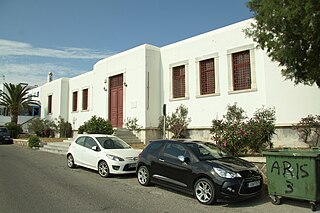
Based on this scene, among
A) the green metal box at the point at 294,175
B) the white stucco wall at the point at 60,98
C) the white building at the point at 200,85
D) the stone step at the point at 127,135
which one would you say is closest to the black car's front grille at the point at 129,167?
the green metal box at the point at 294,175

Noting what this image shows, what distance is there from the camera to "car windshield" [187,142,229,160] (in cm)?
769

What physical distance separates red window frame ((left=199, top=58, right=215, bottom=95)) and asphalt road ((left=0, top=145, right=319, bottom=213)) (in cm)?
917

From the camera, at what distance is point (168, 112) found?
64.1ft

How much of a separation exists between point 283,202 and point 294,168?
39.8 inches

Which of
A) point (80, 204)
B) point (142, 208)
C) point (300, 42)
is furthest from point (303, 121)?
point (80, 204)

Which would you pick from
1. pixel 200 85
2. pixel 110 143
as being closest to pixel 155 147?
pixel 110 143

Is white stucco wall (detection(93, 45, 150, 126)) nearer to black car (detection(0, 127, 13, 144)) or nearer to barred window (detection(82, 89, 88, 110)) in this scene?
barred window (detection(82, 89, 88, 110))

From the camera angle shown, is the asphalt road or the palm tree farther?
the palm tree

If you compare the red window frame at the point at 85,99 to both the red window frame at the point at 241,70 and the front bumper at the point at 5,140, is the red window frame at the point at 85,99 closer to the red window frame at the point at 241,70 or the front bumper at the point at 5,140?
the front bumper at the point at 5,140

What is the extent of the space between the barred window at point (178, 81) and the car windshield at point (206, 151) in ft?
35.3

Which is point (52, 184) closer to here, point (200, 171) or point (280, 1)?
point (200, 171)

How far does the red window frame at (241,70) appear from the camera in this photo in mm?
15789

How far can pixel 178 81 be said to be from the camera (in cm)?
1947

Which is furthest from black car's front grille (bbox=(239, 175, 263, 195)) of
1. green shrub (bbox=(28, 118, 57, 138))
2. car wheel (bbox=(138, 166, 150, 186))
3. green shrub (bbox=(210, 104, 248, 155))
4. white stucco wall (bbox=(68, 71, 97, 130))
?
green shrub (bbox=(28, 118, 57, 138))
